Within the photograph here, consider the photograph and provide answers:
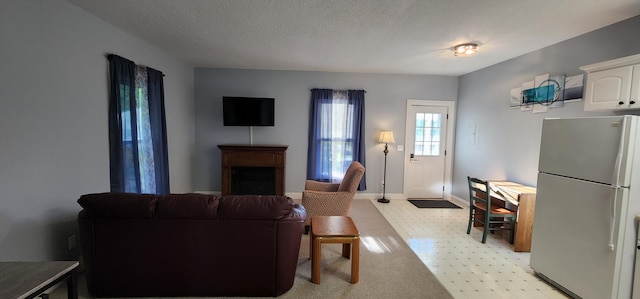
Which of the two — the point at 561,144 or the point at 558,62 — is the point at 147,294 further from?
the point at 558,62

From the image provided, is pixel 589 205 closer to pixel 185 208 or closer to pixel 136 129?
pixel 185 208

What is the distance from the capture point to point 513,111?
151 inches

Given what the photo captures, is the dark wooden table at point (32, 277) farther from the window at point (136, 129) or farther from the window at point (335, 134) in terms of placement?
the window at point (335, 134)

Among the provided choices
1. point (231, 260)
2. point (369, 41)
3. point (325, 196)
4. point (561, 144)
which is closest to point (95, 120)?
point (231, 260)

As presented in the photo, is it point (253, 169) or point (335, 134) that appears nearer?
point (253, 169)

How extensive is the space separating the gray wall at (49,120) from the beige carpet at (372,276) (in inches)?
23.2

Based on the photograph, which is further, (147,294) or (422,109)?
(422,109)

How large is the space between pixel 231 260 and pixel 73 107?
81.2 inches

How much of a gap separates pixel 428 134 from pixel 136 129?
4972 millimetres

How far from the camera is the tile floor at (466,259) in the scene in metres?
2.37

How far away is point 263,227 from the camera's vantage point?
201cm

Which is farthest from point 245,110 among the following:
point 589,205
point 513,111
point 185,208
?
point 589,205

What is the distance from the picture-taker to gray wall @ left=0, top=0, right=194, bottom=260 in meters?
1.91

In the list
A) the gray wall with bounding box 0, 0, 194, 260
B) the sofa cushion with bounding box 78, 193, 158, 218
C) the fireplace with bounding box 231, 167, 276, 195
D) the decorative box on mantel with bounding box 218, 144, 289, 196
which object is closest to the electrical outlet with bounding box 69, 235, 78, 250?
the gray wall with bounding box 0, 0, 194, 260
